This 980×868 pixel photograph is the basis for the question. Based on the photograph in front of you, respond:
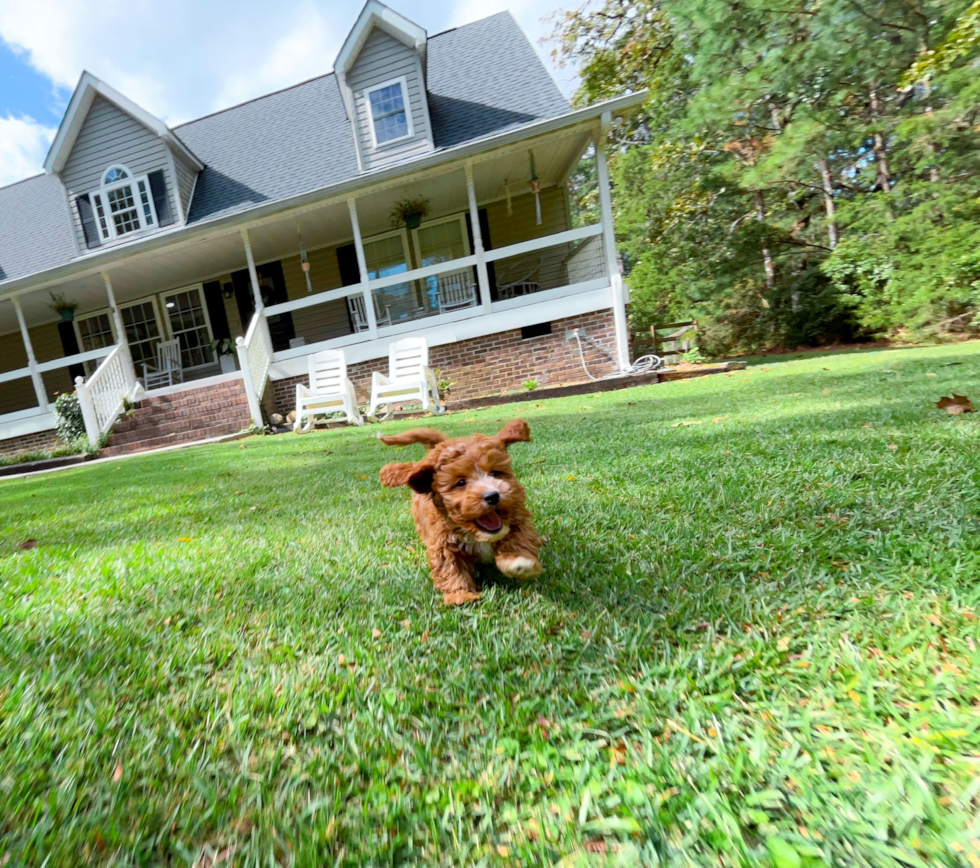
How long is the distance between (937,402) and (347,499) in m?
4.38

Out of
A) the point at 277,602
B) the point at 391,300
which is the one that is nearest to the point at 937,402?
the point at 277,602

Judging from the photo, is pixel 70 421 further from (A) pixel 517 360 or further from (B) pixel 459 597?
(B) pixel 459 597

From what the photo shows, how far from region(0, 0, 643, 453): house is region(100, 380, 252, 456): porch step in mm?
54

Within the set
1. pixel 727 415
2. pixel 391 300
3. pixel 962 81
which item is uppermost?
pixel 962 81

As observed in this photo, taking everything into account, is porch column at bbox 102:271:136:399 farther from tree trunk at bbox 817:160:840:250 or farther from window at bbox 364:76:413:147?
tree trunk at bbox 817:160:840:250

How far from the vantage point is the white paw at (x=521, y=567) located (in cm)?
160

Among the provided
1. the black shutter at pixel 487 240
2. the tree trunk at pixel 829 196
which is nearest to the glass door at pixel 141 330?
the black shutter at pixel 487 240

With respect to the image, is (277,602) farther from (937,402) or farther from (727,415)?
(937,402)

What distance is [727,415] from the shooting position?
15.5 ft

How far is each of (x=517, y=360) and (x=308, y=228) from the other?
6.31m

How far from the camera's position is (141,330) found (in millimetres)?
14680

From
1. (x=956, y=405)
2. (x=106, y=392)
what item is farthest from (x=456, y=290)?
(x=956, y=405)

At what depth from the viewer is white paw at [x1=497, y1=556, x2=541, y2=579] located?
5.25ft

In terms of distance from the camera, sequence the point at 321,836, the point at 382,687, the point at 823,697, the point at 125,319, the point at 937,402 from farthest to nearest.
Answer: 1. the point at 125,319
2. the point at 937,402
3. the point at 382,687
4. the point at 823,697
5. the point at 321,836
